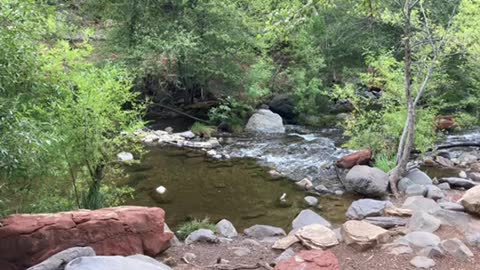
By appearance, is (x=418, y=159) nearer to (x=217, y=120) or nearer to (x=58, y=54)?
(x=217, y=120)

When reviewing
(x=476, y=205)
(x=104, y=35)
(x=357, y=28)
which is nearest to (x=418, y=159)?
(x=476, y=205)

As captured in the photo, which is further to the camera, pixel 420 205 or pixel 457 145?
pixel 457 145

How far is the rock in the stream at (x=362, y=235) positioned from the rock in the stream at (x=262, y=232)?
152 cm

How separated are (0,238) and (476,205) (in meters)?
6.08

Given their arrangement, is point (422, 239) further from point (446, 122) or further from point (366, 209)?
point (446, 122)

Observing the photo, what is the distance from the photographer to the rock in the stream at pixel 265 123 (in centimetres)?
1609

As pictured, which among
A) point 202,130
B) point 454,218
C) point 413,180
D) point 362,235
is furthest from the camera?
point 202,130

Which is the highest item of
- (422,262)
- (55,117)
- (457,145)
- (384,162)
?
(55,117)

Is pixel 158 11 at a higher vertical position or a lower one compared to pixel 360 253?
higher

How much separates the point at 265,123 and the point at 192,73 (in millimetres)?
3150

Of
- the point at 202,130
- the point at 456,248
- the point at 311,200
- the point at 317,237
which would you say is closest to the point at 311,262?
the point at 317,237

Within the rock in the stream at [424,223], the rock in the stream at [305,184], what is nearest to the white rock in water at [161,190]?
the rock in the stream at [305,184]

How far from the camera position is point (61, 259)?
4086 mm

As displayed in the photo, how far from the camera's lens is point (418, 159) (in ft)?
39.1
